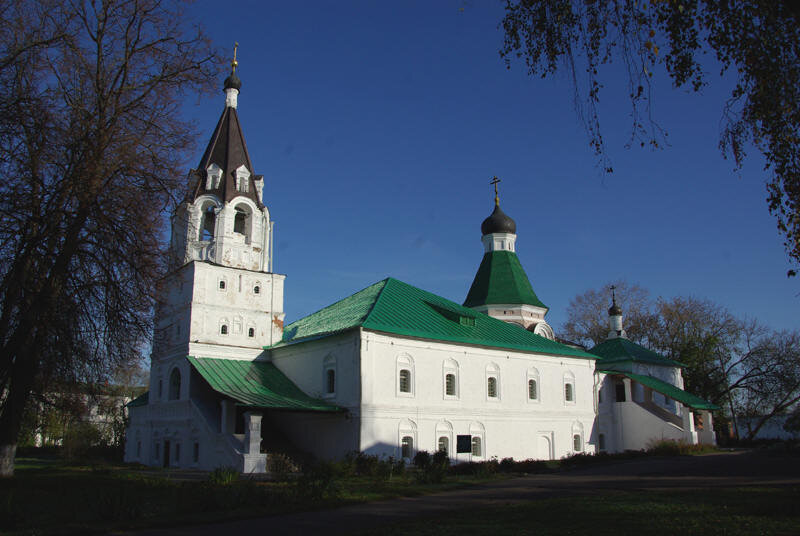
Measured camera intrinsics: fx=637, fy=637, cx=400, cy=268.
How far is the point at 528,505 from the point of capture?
467 inches

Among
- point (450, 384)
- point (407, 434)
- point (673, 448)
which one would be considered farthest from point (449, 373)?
point (673, 448)

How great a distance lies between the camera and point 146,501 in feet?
41.5

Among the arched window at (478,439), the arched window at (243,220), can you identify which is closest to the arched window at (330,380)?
the arched window at (478,439)

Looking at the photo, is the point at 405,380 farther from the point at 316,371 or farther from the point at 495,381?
the point at 495,381

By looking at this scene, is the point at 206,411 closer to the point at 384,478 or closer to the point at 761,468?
the point at 384,478

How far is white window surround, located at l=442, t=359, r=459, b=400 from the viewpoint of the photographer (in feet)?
87.2

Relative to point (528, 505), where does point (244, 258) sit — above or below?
above

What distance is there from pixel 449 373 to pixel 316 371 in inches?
220

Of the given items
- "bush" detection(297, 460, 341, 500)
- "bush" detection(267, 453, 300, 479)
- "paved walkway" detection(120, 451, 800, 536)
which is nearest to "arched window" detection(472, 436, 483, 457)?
"paved walkway" detection(120, 451, 800, 536)

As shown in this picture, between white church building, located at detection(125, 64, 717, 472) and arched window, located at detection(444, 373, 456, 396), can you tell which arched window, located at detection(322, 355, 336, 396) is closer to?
white church building, located at detection(125, 64, 717, 472)

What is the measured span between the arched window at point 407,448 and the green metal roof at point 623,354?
19.0 m

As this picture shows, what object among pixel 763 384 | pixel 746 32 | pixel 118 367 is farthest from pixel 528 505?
pixel 763 384

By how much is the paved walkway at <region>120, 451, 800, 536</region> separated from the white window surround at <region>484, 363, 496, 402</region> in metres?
6.17

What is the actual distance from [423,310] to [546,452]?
9035 mm
